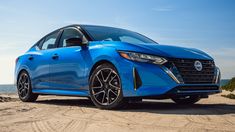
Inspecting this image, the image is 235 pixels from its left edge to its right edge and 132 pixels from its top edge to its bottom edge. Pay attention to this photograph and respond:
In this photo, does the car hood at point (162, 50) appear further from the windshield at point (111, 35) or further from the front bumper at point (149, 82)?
the windshield at point (111, 35)

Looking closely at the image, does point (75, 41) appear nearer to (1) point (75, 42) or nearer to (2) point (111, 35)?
(1) point (75, 42)

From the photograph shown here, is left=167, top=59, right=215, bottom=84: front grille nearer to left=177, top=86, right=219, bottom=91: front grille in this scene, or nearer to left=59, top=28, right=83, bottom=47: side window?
left=177, top=86, right=219, bottom=91: front grille

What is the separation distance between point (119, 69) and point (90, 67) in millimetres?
761

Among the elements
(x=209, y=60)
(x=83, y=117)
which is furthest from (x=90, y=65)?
(x=209, y=60)

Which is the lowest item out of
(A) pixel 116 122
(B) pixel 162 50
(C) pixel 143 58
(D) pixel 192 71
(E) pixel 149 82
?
(A) pixel 116 122

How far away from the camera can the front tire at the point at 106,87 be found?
5581mm

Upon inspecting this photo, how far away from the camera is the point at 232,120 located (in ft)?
14.7

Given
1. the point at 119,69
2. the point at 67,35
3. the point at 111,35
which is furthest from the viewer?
the point at 67,35

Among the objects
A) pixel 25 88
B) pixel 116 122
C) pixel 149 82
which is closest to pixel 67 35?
pixel 25 88

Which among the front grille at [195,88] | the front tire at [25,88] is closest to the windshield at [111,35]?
the front grille at [195,88]

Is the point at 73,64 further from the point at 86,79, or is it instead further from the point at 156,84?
the point at 156,84

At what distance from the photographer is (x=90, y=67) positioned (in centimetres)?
607

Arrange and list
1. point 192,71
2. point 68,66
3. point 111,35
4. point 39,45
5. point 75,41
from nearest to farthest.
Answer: point 192,71, point 75,41, point 68,66, point 111,35, point 39,45

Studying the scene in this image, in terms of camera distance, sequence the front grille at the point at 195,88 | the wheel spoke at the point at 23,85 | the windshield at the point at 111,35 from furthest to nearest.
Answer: the wheel spoke at the point at 23,85
the windshield at the point at 111,35
the front grille at the point at 195,88
